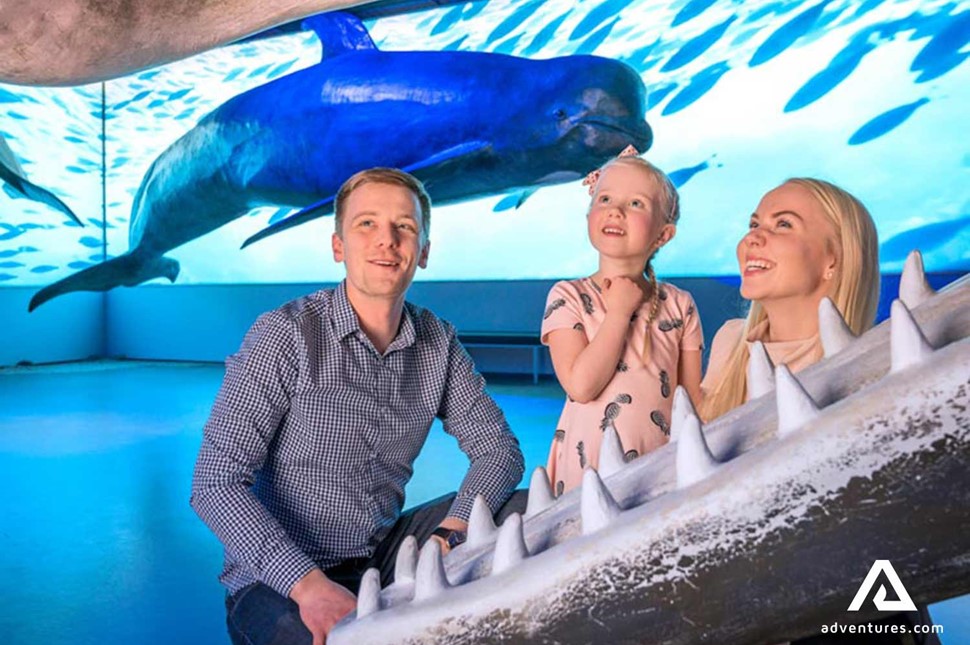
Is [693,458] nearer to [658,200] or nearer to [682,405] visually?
[682,405]

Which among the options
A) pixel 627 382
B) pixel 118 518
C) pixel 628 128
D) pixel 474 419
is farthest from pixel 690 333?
pixel 628 128

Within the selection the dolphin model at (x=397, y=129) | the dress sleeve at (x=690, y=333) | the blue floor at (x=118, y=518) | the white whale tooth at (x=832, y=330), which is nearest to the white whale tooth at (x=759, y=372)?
the white whale tooth at (x=832, y=330)

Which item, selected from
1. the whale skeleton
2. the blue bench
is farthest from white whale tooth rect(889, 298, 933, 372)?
the blue bench

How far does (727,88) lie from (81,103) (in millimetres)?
11508

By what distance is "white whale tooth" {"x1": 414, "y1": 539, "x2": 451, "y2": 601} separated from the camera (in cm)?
95

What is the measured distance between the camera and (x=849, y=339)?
933 mm

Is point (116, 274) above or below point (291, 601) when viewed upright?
above

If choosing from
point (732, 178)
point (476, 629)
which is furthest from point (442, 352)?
point (732, 178)

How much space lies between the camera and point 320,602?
4.98 feet

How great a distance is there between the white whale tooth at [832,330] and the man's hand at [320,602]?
3.06 ft

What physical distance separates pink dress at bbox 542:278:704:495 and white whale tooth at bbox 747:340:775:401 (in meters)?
0.91

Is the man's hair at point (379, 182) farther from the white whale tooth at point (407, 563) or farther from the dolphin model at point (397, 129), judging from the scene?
the dolphin model at point (397, 129)

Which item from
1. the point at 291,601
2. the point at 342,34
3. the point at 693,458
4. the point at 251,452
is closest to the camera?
the point at 693,458

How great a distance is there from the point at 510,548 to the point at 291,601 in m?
0.87
